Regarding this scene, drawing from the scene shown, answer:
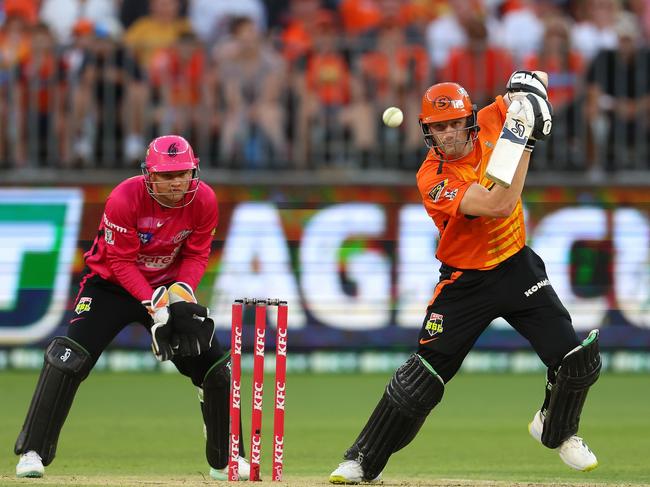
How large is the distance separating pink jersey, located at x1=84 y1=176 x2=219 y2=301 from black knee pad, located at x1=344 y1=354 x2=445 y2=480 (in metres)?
1.41

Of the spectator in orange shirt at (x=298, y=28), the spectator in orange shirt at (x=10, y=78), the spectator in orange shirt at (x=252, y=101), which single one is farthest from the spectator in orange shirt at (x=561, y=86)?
the spectator in orange shirt at (x=10, y=78)

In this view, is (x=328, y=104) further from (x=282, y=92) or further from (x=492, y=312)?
(x=492, y=312)

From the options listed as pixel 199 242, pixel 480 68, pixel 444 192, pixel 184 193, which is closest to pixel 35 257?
pixel 480 68

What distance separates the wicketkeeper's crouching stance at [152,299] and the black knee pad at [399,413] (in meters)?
0.86

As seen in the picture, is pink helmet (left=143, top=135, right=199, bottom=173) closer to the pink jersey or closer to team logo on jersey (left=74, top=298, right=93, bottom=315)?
the pink jersey

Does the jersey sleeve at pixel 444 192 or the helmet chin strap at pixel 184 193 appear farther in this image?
the helmet chin strap at pixel 184 193

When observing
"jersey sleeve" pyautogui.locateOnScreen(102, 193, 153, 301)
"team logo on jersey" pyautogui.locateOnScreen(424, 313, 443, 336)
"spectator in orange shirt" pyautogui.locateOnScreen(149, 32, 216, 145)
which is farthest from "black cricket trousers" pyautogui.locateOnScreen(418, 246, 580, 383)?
"spectator in orange shirt" pyautogui.locateOnScreen(149, 32, 216, 145)

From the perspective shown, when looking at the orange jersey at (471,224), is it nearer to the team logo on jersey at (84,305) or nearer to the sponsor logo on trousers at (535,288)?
the sponsor logo on trousers at (535,288)

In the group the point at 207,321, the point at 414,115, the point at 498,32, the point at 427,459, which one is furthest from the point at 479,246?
the point at 498,32

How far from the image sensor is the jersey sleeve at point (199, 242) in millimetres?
8547

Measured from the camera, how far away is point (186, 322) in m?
8.10

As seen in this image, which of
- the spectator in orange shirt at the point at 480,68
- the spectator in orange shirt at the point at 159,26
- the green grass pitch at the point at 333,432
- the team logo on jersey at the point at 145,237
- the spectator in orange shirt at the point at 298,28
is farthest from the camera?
the spectator in orange shirt at the point at 159,26

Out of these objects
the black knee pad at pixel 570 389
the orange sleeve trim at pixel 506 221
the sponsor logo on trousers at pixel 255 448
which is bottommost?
the sponsor logo on trousers at pixel 255 448

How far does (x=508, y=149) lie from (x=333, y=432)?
4.10 meters
